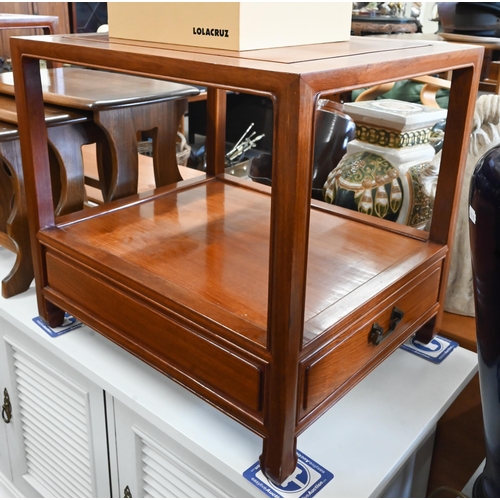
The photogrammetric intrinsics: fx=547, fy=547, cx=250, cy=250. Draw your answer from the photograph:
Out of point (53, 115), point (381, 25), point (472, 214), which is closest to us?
point (472, 214)

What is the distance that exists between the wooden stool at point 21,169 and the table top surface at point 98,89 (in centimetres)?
3

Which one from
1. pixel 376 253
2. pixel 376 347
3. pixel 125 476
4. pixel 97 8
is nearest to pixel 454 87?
pixel 376 253

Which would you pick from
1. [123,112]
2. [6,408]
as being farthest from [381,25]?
[6,408]

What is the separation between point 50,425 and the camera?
100cm

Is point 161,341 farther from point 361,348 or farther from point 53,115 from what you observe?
point 53,115

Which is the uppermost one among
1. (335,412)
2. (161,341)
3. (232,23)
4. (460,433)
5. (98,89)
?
(232,23)

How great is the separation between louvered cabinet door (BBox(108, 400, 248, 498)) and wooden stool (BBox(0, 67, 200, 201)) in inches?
16.5

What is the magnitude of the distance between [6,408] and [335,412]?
0.71 meters

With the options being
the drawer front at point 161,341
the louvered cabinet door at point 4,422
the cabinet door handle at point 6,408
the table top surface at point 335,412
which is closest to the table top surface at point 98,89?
the drawer front at point 161,341

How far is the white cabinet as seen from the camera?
89 centimetres

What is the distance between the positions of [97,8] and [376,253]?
3.47 metres

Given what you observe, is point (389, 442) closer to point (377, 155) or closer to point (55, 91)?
point (377, 155)

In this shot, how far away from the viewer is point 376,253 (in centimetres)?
77

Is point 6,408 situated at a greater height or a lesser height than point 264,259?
lesser
